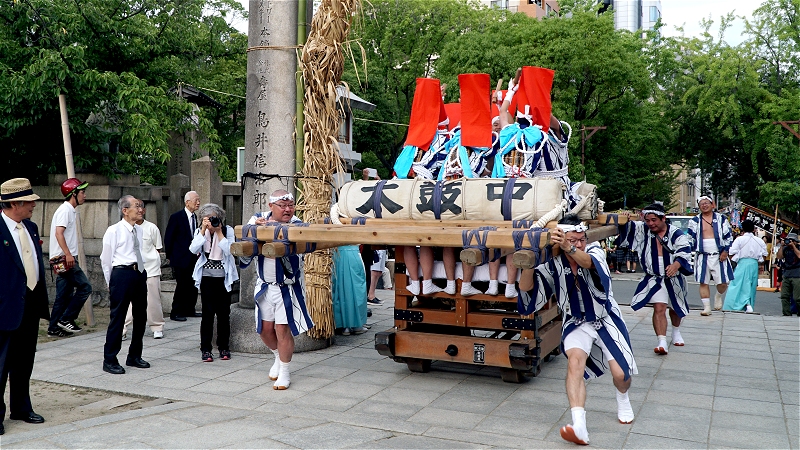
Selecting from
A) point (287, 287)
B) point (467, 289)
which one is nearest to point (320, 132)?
point (287, 287)

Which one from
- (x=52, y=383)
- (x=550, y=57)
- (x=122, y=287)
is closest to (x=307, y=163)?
(x=122, y=287)

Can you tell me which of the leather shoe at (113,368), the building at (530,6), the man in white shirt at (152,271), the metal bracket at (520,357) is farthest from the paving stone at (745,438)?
the building at (530,6)

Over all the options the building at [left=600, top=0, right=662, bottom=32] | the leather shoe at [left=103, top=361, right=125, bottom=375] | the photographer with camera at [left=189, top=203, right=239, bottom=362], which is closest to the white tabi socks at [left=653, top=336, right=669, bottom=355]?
the photographer with camera at [left=189, top=203, right=239, bottom=362]

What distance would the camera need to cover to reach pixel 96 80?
31.0 feet

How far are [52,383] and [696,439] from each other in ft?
18.3

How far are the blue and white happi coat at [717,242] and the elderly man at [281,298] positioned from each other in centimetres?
664

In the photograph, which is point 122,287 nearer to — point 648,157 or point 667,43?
point 648,157

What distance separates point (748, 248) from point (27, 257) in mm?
11192

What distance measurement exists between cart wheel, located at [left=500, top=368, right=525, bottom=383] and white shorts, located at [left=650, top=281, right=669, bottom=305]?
7.60ft

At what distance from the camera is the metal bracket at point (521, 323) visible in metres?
6.06

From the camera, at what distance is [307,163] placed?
7.57 meters

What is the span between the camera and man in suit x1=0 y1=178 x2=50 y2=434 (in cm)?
490

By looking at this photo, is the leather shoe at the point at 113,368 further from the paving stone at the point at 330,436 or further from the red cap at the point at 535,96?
the red cap at the point at 535,96

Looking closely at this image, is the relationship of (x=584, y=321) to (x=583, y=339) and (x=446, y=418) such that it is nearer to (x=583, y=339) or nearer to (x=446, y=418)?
(x=583, y=339)
